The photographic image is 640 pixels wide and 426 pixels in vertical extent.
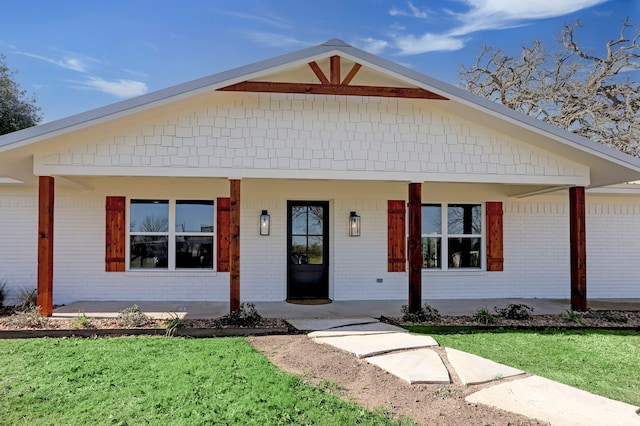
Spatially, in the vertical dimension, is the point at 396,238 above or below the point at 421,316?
above

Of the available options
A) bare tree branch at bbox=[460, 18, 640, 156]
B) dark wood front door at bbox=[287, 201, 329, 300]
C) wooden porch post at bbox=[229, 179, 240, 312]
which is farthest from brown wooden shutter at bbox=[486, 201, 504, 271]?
bare tree branch at bbox=[460, 18, 640, 156]

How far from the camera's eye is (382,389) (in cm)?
399

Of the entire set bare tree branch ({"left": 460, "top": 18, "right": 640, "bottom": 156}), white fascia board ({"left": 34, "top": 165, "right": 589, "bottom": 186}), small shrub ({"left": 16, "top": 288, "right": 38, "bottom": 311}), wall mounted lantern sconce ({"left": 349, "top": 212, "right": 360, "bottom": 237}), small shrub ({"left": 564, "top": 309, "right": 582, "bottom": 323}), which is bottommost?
small shrub ({"left": 564, "top": 309, "right": 582, "bottom": 323})

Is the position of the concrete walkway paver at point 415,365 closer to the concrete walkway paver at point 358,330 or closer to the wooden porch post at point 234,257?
the concrete walkway paver at point 358,330

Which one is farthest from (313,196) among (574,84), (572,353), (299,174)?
(574,84)

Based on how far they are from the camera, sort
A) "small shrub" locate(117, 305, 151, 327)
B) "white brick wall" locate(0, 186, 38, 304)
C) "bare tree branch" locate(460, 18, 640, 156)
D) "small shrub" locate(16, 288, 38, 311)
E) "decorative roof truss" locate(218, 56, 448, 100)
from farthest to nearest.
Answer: "bare tree branch" locate(460, 18, 640, 156) < "white brick wall" locate(0, 186, 38, 304) < "small shrub" locate(16, 288, 38, 311) < "decorative roof truss" locate(218, 56, 448, 100) < "small shrub" locate(117, 305, 151, 327)

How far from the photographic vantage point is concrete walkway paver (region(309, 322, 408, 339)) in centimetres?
585

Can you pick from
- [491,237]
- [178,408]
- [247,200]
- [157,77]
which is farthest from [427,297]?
[157,77]

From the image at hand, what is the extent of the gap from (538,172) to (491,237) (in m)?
2.38

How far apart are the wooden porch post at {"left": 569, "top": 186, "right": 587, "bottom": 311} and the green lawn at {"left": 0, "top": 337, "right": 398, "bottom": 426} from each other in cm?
560

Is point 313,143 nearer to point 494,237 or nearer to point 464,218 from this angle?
point 464,218

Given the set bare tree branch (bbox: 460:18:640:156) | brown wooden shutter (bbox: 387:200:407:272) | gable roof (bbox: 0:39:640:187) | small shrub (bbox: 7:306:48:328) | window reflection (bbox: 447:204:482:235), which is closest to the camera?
gable roof (bbox: 0:39:640:187)

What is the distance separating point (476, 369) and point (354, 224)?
484 centimetres

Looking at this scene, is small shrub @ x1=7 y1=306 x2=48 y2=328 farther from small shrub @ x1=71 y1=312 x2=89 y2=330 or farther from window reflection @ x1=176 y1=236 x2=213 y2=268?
window reflection @ x1=176 y1=236 x2=213 y2=268
